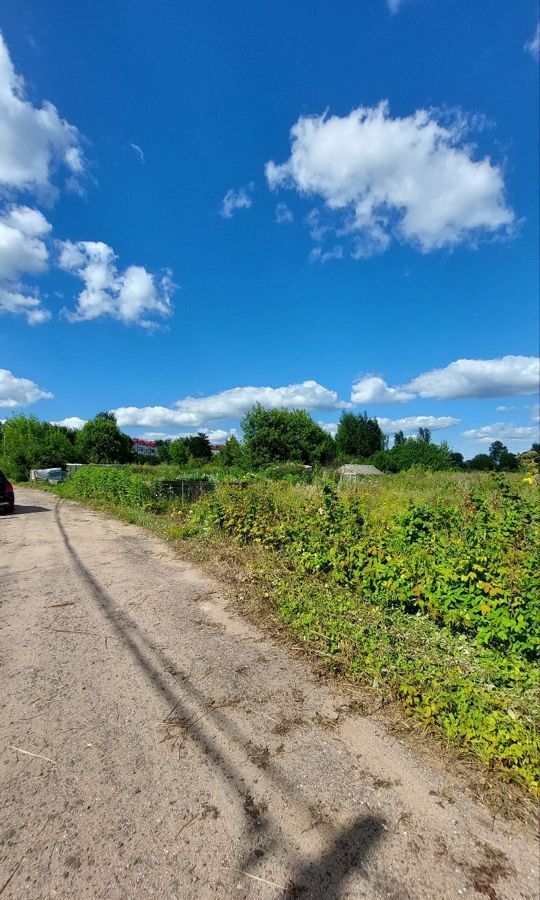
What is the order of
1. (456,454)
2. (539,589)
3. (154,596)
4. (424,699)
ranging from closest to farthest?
(424,699) → (539,589) → (154,596) → (456,454)

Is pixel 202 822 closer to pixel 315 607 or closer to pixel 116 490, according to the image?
pixel 315 607

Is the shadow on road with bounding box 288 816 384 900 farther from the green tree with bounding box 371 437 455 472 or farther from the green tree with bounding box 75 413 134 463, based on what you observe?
the green tree with bounding box 75 413 134 463

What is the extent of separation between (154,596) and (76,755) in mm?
2809

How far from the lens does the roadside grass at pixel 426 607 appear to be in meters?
2.39

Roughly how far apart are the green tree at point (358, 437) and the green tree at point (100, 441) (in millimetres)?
31725

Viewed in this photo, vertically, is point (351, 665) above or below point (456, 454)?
below

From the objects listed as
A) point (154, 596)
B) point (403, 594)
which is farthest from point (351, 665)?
point (154, 596)

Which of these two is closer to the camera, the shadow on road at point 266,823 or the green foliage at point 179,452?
the shadow on road at point 266,823

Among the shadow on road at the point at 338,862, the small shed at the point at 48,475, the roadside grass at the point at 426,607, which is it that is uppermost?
the small shed at the point at 48,475

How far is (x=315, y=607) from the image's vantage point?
156 inches

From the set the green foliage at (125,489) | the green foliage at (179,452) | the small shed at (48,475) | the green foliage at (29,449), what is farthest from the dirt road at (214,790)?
the green foliage at (179,452)

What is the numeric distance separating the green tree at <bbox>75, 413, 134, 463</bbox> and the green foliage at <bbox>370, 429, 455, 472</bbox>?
99.1 feet

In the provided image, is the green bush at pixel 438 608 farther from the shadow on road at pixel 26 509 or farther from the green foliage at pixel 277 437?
the green foliage at pixel 277 437

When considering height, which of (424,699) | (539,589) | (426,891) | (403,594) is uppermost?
(539,589)
